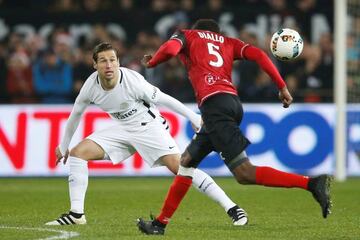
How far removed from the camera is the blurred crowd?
1806cm

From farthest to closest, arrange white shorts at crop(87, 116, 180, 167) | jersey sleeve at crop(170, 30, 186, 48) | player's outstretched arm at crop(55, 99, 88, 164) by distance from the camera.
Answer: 1. white shorts at crop(87, 116, 180, 167)
2. player's outstretched arm at crop(55, 99, 88, 164)
3. jersey sleeve at crop(170, 30, 186, 48)

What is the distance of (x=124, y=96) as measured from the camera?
10062 millimetres

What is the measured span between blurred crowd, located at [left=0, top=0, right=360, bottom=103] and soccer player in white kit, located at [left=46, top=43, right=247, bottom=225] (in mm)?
7736

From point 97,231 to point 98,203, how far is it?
3.43 m

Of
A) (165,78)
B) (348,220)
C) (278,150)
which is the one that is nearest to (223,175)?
(278,150)

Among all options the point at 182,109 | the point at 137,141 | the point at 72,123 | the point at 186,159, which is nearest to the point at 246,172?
the point at 186,159

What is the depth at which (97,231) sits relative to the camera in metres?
9.09

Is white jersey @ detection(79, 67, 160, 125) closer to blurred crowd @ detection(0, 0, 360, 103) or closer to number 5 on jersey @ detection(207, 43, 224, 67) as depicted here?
number 5 on jersey @ detection(207, 43, 224, 67)

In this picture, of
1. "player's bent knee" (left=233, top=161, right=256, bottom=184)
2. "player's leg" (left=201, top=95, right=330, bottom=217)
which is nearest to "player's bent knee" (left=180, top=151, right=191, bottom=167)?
"player's leg" (left=201, top=95, right=330, bottom=217)

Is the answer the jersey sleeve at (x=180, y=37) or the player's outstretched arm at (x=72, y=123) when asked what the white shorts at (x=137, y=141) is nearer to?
the player's outstretched arm at (x=72, y=123)

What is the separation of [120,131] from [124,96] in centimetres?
40

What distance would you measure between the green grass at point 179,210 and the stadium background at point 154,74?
65cm

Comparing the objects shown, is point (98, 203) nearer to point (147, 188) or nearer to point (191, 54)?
point (147, 188)

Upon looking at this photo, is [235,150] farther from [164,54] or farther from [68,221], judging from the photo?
[68,221]
